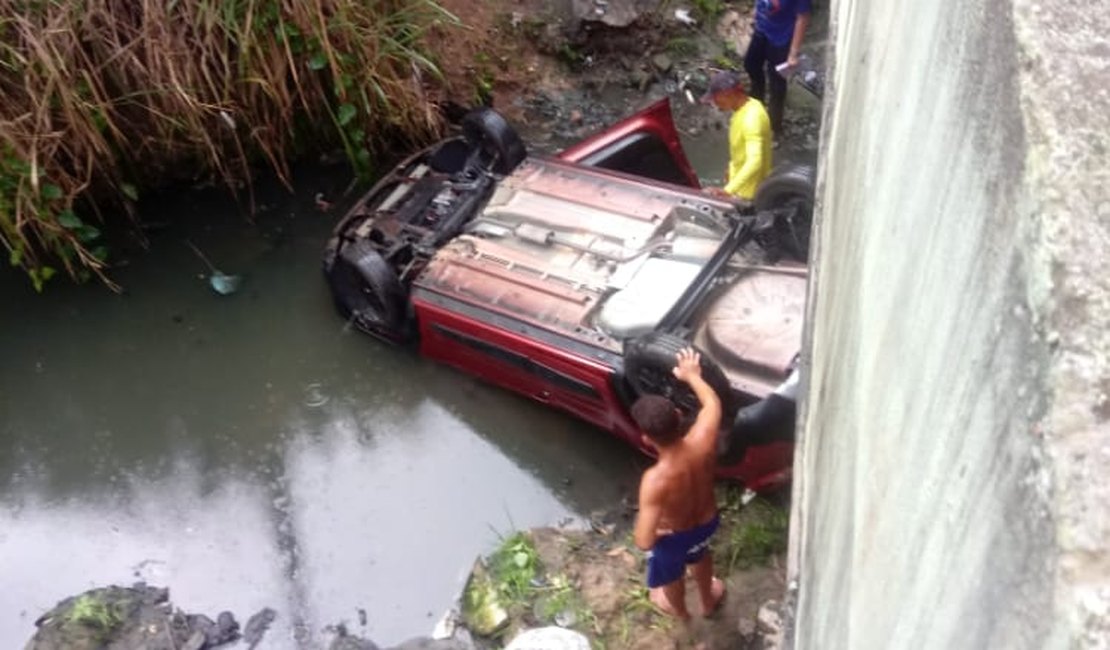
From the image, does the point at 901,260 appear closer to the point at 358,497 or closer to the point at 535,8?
the point at 358,497

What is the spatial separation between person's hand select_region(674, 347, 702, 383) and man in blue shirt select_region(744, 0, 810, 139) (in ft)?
10.4

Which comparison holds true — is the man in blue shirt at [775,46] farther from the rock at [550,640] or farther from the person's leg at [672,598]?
the rock at [550,640]

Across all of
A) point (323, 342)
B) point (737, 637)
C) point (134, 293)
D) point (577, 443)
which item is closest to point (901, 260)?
point (737, 637)

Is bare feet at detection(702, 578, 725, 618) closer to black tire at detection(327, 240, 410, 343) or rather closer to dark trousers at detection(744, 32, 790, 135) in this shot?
black tire at detection(327, 240, 410, 343)


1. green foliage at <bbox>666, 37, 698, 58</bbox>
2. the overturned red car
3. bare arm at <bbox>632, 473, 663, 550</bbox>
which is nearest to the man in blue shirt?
green foliage at <bbox>666, 37, 698, 58</bbox>

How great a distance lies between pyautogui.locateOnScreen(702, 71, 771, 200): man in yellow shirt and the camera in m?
5.65

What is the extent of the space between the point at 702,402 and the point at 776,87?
3.64 m

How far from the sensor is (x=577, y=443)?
19.0 ft

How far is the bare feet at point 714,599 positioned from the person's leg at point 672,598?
0.08 meters

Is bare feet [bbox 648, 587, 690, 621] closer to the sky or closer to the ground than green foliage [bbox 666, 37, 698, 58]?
closer to the ground

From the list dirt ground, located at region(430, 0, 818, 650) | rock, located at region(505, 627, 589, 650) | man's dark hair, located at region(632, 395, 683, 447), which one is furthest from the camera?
dirt ground, located at region(430, 0, 818, 650)

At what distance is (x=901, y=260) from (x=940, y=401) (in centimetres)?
50

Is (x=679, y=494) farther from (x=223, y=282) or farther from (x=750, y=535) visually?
(x=223, y=282)

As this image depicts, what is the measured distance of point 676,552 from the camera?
424 cm
